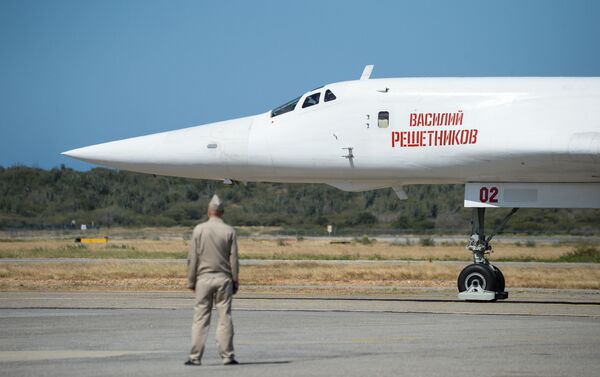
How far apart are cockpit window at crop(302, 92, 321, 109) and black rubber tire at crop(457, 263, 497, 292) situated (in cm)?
414

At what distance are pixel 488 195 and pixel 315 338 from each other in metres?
7.51

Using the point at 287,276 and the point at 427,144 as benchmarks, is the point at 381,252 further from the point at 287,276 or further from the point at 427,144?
the point at 427,144

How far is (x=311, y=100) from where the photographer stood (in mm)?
20719

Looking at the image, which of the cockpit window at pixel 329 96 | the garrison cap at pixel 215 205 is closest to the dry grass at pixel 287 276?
the cockpit window at pixel 329 96

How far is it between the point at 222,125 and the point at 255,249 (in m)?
30.0

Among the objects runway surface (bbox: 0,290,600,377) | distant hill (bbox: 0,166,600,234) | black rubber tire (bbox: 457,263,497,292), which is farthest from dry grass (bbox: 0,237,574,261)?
runway surface (bbox: 0,290,600,377)

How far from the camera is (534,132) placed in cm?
1916

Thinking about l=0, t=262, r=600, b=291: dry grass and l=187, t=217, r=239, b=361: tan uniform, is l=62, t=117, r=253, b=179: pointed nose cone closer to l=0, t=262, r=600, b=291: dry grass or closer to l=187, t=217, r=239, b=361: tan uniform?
l=0, t=262, r=600, b=291: dry grass

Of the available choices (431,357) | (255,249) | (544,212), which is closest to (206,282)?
(431,357)

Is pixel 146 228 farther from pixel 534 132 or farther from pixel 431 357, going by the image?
pixel 431 357

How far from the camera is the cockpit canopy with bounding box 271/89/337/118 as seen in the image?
20.6 metres

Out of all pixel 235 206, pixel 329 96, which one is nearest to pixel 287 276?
pixel 329 96

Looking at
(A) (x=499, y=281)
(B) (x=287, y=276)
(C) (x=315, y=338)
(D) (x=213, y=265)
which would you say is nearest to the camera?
(D) (x=213, y=265)

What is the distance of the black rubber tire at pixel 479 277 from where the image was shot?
19844 mm
